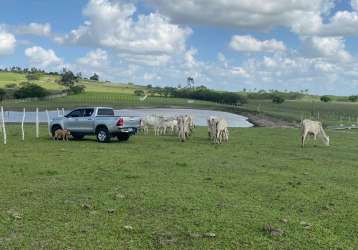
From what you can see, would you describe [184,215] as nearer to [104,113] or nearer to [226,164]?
[226,164]

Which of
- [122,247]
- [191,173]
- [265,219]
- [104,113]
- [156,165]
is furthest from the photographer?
[104,113]

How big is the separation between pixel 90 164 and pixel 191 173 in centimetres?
401

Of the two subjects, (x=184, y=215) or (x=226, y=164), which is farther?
(x=226, y=164)

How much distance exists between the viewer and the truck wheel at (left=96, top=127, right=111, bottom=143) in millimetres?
27188

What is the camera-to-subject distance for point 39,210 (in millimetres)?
9953

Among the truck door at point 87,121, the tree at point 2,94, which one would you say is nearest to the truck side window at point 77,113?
the truck door at point 87,121

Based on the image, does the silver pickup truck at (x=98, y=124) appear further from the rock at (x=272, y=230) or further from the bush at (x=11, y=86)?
the bush at (x=11, y=86)

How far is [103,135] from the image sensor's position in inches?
1075

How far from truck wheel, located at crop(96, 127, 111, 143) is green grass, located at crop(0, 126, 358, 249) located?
22.7ft

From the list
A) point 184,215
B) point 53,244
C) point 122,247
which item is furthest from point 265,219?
point 53,244

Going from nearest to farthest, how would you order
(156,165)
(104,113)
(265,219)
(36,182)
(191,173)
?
(265,219), (36,182), (191,173), (156,165), (104,113)

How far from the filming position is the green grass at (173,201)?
26.6ft

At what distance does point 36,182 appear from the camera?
1327cm

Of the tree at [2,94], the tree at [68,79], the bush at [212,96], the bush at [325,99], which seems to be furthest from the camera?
the bush at [325,99]
